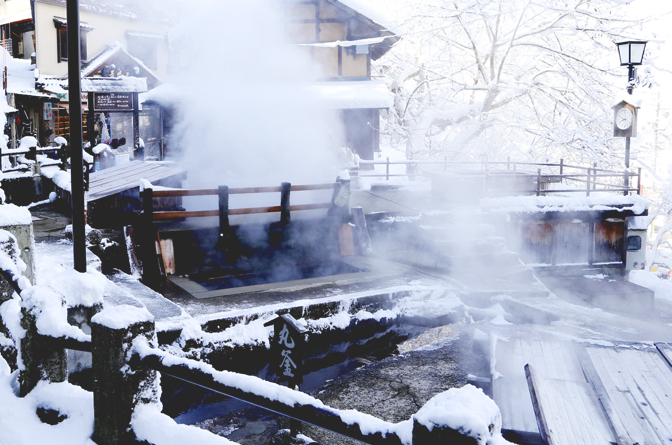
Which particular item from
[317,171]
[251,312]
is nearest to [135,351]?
[251,312]

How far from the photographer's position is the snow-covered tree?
21.2 metres

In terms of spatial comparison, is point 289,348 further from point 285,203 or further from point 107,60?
point 107,60

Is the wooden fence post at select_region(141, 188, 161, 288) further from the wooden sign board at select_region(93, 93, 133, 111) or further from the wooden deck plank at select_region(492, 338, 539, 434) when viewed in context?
the wooden sign board at select_region(93, 93, 133, 111)

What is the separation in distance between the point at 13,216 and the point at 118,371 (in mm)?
2934

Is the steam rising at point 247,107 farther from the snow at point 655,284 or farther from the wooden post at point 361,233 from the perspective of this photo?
the snow at point 655,284

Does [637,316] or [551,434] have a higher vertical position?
[551,434]

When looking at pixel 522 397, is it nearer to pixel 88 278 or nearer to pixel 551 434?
pixel 551 434

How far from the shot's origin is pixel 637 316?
12250mm

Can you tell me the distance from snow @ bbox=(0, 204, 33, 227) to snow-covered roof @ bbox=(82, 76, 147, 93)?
1233cm

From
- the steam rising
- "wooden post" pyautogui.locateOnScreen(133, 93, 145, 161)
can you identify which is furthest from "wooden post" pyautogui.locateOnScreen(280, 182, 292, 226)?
"wooden post" pyautogui.locateOnScreen(133, 93, 145, 161)

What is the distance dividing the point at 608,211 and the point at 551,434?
1146 cm

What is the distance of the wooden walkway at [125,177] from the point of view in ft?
35.1

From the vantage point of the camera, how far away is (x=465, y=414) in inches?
81.3

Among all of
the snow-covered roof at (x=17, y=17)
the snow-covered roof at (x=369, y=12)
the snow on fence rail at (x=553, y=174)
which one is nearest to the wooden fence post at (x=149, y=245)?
the snow on fence rail at (x=553, y=174)
